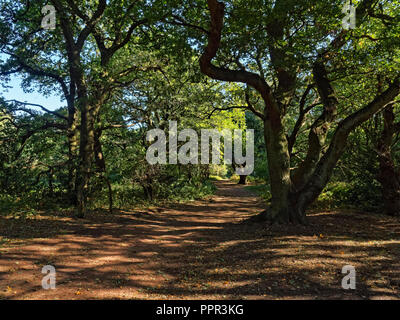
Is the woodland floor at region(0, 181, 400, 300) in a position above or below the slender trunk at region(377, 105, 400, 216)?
below

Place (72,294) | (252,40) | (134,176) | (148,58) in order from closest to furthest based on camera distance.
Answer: (72,294), (252,40), (148,58), (134,176)

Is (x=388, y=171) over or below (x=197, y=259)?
over

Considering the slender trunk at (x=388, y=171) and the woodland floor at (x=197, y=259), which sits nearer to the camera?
the woodland floor at (x=197, y=259)

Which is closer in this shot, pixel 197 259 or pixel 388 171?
pixel 197 259

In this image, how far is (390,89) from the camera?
8430 millimetres

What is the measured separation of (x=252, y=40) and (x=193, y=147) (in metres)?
10.6

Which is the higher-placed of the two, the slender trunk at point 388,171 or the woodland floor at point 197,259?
the slender trunk at point 388,171

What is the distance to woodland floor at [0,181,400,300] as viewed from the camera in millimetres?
4277

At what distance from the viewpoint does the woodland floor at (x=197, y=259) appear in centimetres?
428

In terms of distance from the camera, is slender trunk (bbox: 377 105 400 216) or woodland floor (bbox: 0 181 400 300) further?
slender trunk (bbox: 377 105 400 216)

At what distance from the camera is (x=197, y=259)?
20.2 feet

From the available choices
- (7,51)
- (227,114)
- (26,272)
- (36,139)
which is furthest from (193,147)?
(26,272)
